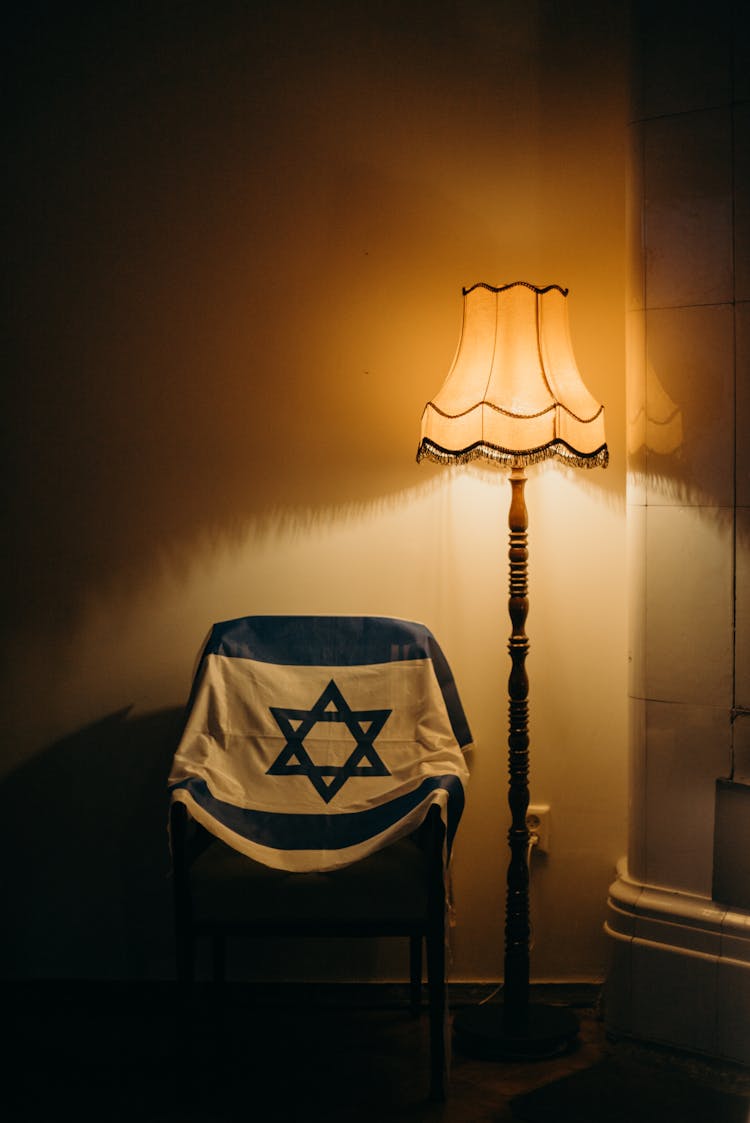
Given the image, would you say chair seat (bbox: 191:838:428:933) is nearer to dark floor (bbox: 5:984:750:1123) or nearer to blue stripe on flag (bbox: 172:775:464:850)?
blue stripe on flag (bbox: 172:775:464:850)

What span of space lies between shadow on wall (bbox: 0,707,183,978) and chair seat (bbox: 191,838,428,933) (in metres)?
0.65

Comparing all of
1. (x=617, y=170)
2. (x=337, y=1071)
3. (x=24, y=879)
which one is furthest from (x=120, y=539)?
(x=617, y=170)

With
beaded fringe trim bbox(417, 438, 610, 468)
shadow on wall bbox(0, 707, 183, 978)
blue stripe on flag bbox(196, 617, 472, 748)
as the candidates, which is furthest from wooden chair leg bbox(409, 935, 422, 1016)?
beaded fringe trim bbox(417, 438, 610, 468)

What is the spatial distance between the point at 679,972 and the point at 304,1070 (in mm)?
855

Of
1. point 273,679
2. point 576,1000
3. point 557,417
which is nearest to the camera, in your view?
point 557,417

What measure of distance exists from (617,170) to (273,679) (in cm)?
150

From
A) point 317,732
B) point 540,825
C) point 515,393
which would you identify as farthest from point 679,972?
point 515,393

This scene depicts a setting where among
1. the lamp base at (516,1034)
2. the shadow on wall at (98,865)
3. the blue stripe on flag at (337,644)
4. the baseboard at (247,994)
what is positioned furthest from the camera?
the shadow on wall at (98,865)

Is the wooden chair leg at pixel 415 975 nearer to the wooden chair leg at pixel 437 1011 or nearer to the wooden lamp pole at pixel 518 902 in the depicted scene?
the wooden lamp pole at pixel 518 902

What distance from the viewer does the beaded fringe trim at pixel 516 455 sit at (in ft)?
7.80

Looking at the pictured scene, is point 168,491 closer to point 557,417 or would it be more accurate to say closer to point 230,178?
point 230,178

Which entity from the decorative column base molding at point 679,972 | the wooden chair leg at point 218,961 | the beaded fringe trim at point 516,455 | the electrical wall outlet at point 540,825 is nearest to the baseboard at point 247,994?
the wooden chair leg at point 218,961

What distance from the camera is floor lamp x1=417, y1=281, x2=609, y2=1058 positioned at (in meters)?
2.39

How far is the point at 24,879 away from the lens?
9.65 ft
